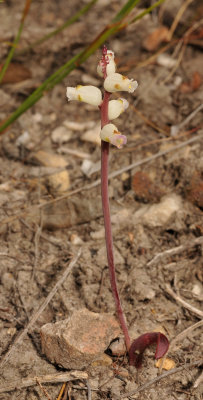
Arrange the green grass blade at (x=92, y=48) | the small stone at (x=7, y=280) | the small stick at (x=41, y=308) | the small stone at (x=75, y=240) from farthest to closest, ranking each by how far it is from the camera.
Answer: the small stone at (x=75, y=240) < the small stone at (x=7, y=280) < the green grass blade at (x=92, y=48) < the small stick at (x=41, y=308)

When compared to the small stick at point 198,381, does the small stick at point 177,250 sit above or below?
above

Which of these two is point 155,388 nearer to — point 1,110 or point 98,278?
point 98,278

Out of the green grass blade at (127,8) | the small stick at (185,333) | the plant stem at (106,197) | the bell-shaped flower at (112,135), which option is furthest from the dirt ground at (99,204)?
the bell-shaped flower at (112,135)

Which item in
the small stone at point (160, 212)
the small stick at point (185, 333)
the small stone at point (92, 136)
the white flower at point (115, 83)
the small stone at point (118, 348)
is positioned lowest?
the small stone at point (118, 348)

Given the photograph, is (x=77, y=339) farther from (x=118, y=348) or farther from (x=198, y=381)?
(x=198, y=381)

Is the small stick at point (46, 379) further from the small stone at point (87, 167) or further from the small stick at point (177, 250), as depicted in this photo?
the small stone at point (87, 167)

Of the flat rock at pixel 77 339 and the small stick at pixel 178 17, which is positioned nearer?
the flat rock at pixel 77 339
